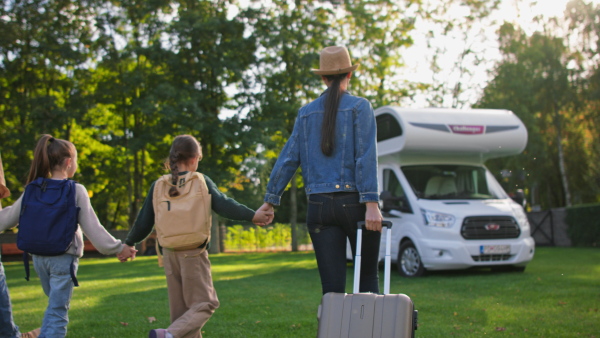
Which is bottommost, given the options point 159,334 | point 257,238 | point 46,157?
point 257,238

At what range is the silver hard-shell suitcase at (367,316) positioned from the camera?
3.46 m

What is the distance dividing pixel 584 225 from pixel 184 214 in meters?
21.4

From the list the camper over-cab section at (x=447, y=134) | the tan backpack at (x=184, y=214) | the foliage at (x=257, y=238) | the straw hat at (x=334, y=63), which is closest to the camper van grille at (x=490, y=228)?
the camper over-cab section at (x=447, y=134)

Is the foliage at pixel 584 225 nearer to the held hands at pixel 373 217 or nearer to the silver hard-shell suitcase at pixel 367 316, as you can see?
the held hands at pixel 373 217

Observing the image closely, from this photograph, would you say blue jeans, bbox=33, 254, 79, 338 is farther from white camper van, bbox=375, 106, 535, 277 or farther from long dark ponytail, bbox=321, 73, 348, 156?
white camper van, bbox=375, 106, 535, 277

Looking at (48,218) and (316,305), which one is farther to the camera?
(316,305)

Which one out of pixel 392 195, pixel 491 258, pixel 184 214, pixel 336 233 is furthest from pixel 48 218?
pixel 491 258

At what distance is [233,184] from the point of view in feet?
91.5

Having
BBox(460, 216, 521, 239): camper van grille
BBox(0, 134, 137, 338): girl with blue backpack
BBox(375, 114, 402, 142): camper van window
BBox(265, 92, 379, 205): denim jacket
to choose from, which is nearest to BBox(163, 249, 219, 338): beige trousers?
BBox(0, 134, 137, 338): girl with blue backpack

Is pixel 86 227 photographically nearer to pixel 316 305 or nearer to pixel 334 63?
pixel 334 63

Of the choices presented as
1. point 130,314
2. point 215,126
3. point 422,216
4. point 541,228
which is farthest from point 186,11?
point 130,314

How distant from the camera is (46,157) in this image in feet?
16.1

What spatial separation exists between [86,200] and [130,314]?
3009mm

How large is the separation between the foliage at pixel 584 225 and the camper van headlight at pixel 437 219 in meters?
12.7
